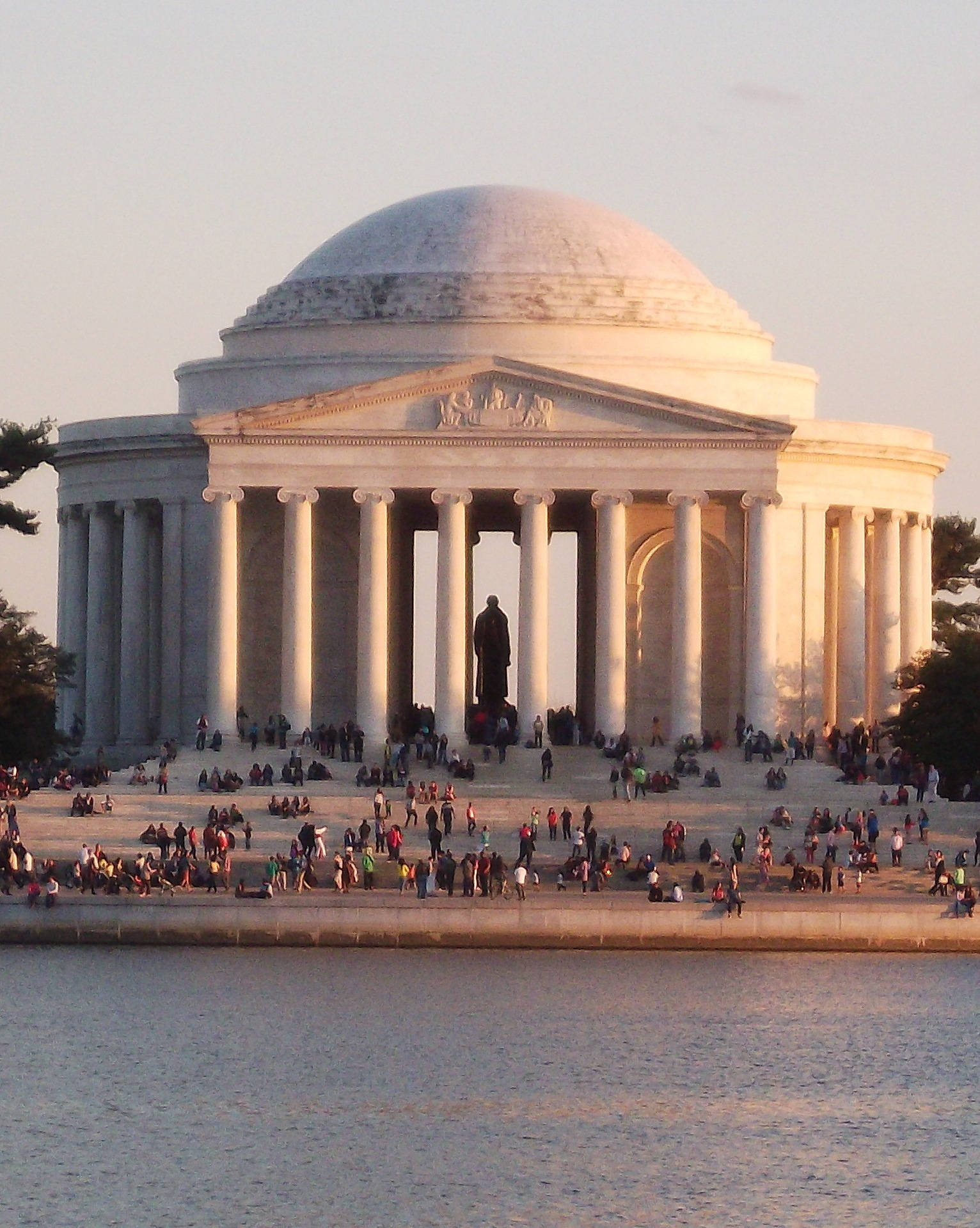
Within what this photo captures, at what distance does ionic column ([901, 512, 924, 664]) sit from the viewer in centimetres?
13712

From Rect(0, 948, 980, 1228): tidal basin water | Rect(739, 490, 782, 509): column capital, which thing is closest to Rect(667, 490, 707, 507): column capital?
Rect(739, 490, 782, 509): column capital

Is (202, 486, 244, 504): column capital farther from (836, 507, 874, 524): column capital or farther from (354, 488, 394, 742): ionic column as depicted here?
(836, 507, 874, 524): column capital

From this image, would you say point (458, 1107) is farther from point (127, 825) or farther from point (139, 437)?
point (139, 437)

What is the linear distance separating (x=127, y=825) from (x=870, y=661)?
126 ft

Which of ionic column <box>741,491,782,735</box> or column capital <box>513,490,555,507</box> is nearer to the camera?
column capital <box>513,490,555,507</box>

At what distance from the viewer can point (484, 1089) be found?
69688mm

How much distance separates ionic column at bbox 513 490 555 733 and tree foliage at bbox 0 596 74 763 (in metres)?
16.8

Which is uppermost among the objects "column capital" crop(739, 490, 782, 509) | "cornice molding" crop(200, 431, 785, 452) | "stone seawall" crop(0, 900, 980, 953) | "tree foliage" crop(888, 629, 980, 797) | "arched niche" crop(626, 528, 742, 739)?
"cornice molding" crop(200, 431, 785, 452)

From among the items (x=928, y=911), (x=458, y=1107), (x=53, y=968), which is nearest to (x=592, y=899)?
(x=928, y=911)

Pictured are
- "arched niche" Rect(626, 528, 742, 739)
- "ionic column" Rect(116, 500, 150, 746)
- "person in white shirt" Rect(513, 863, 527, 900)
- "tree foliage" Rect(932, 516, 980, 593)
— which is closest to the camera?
"person in white shirt" Rect(513, 863, 527, 900)

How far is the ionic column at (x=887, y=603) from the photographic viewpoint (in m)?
135

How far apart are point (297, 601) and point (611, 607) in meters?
10.9

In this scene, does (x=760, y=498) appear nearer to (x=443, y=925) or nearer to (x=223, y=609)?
(x=223, y=609)

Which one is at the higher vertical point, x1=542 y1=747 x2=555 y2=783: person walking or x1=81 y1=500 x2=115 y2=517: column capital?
x1=81 y1=500 x2=115 y2=517: column capital
